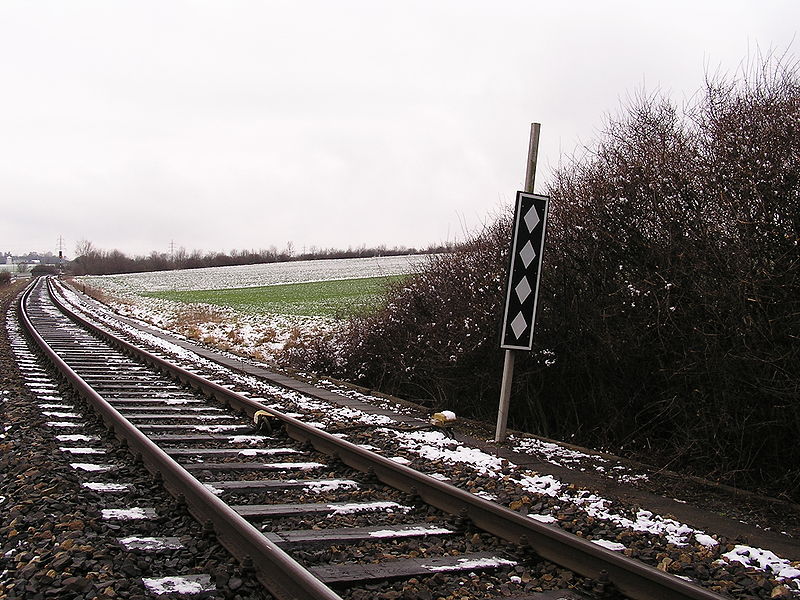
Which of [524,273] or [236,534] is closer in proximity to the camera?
[236,534]

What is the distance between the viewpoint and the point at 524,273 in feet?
25.0

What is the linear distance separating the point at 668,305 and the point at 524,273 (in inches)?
64.1

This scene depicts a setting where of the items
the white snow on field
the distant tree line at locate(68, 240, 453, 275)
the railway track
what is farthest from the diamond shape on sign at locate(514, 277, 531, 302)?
the distant tree line at locate(68, 240, 453, 275)

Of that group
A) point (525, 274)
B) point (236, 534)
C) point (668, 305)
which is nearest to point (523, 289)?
point (525, 274)

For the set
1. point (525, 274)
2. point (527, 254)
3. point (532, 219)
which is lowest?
point (525, 274)

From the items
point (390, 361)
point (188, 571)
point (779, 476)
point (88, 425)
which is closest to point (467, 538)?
point (188, 571)

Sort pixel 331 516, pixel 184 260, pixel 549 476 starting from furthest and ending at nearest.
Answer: pixel 184 260 < pixel 549 476 < pixel 331 516

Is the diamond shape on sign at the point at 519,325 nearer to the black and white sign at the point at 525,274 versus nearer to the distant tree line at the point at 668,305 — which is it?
the black and white sign at the point at 525,274

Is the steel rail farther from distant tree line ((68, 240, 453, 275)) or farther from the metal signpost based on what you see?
distant tree line ((68, 240, 453, 275))

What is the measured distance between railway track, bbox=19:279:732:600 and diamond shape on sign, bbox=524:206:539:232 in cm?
288

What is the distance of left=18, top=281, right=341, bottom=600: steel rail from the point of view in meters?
3.59

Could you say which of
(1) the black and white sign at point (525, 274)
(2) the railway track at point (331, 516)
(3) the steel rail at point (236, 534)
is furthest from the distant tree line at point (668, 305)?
(3) the steel rail at point (236, 534)

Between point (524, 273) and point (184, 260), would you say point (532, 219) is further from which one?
point (184, 260)

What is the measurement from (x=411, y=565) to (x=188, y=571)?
1.22 m
